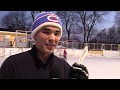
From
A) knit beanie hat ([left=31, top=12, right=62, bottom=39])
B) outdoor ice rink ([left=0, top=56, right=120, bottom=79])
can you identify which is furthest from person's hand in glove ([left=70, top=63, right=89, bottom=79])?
outdoor ice rink ([left=0, top=56, right=120, bottom=79])

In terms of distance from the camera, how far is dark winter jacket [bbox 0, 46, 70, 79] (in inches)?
27.7

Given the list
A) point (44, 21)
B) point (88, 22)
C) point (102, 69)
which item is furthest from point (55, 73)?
point (88, 22)

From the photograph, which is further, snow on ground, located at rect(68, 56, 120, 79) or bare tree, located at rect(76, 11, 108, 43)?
bare tree, located at rect(76, 11, 108, 43)

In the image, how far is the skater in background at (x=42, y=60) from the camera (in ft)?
2.34

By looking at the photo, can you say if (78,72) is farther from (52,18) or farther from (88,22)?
(88,22)

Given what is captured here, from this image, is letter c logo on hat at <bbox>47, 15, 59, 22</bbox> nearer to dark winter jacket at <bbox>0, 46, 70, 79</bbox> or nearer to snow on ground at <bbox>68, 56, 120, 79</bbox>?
dark winter jacket at <bbox>0, 46, 70, 79</bbox>

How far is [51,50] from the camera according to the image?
2.42 ft

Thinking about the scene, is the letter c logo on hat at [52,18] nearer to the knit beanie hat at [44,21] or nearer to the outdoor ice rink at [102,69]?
the knit beanie hat at [44,21]

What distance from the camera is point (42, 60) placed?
76 cm

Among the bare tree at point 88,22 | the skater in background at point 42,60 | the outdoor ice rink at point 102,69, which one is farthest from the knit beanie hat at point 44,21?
the bare tree at point 88,22

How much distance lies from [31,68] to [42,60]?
0.15 feet
